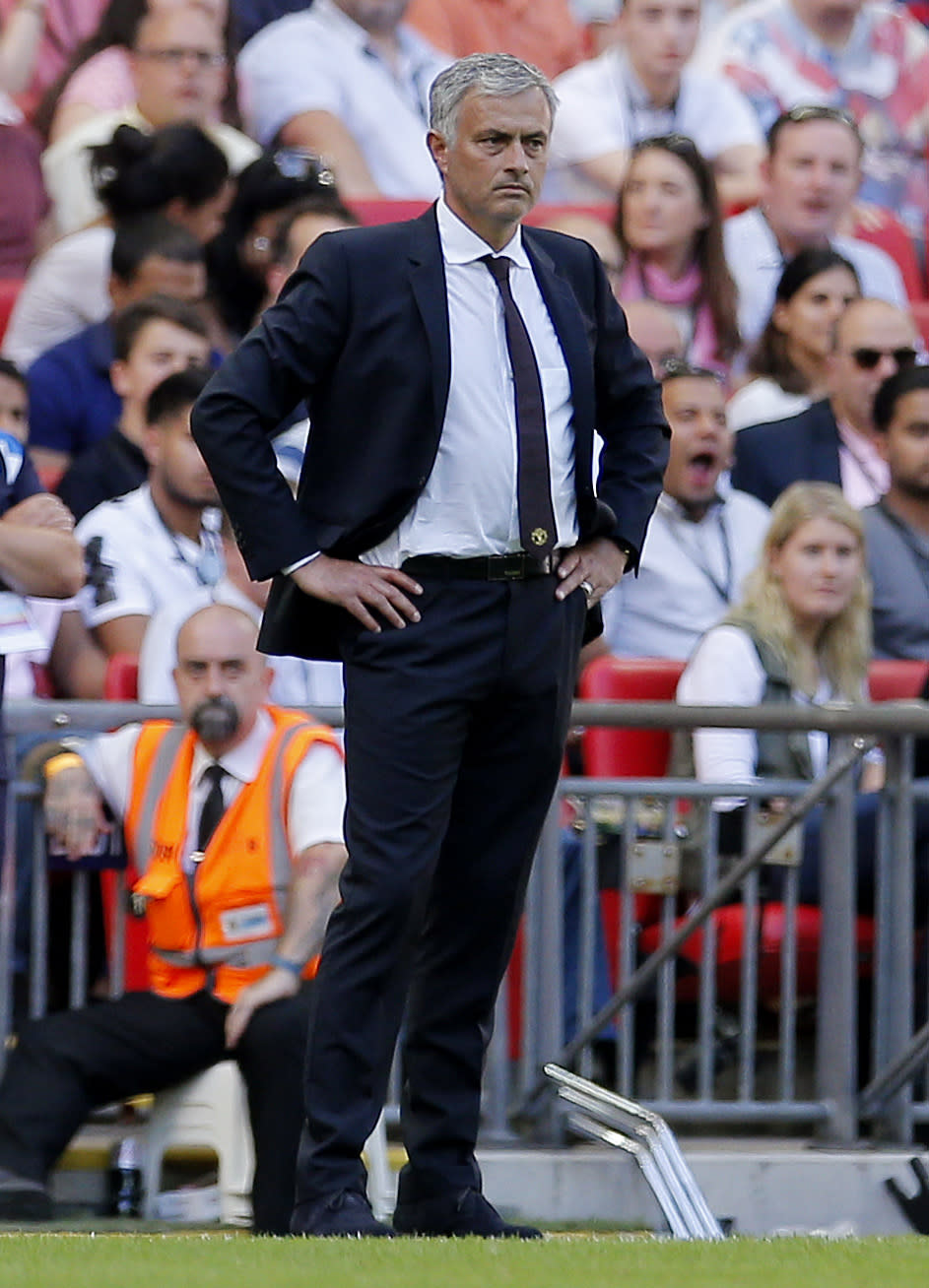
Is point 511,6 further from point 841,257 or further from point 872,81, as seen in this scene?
point 841,257

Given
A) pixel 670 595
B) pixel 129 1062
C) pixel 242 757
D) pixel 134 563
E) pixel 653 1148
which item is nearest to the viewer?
→ pixel 653 1148

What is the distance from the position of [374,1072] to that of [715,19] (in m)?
8.78

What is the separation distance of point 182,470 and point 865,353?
2.49 metres

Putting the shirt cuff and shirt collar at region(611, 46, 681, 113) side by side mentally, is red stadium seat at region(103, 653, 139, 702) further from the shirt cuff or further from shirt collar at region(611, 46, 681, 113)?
shirt collar at region(611, 46, 681, 113)

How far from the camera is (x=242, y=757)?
20.0 ft

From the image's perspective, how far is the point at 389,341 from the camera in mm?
4219

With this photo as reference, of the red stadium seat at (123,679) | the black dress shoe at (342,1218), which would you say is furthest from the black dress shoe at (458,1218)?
Result: the red stadium seat at (123,679)

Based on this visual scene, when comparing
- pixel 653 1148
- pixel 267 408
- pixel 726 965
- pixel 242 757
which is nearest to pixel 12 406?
pixel 242 757

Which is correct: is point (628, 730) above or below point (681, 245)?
below

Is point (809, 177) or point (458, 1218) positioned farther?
point (809, 177)

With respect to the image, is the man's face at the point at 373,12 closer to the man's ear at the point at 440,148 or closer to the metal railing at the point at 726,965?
the metal railing at the point at 726,965

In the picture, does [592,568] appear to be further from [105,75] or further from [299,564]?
[105,75]

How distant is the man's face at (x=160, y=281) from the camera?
8141 mm

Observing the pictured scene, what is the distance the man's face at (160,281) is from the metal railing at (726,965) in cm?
236
